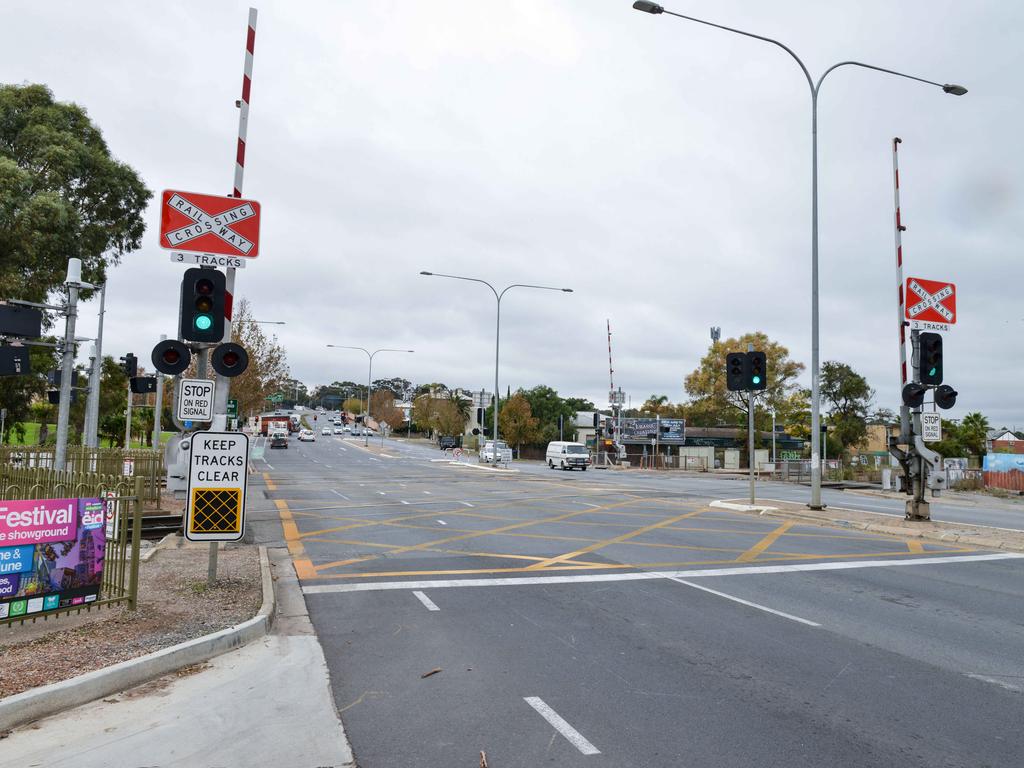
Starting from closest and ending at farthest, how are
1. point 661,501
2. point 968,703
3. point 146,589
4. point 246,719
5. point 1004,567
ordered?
point 246,719
point 968,703
point 146,589
point 1004,567
point 661,501

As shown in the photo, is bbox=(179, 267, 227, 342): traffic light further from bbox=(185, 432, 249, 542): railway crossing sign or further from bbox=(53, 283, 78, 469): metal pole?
bbox=(53, 283, 78, 469): metal pole

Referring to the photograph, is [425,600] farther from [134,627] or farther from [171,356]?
[171,356]

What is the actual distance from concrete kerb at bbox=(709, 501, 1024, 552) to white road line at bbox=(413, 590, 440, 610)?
36.0 ft

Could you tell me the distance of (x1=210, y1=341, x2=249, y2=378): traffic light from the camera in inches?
348

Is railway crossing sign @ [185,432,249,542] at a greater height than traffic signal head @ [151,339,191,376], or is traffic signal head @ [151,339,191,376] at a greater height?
traffic signal head @ [151,339,191,376]

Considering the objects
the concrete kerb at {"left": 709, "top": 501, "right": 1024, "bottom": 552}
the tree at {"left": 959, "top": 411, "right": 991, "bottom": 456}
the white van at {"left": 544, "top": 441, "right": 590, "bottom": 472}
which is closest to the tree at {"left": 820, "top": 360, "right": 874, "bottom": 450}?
the tree at {"left": 959, "top": 411, "right": 991, "bottom": 456}

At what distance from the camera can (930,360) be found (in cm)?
1656

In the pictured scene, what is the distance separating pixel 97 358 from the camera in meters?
24.3

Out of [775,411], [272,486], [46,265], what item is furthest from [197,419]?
[775,411]

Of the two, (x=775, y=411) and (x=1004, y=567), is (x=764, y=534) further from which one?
(x=775, y=411)

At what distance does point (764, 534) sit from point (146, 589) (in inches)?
458

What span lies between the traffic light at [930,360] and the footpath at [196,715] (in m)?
14.7

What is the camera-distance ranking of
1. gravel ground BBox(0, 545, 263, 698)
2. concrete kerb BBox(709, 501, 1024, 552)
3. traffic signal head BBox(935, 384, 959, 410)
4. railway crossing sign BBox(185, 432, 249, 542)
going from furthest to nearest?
traffic signal head BBox(935, 384, 959, 410)
concrete kerb BBox(709, 501, 1024, 552)
railway crossing sign BBox(185, 432, 249, 542)
gravel ground BBox(0, 545, 263, 698)

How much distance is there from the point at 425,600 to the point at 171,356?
4.10 metres
